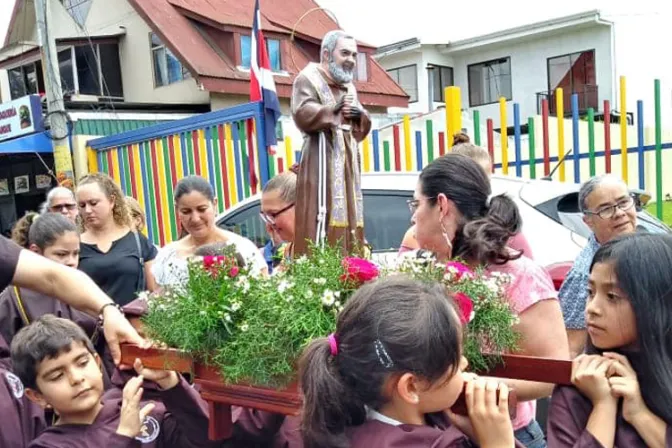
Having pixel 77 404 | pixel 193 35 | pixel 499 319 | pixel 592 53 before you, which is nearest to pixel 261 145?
pixel 77 404

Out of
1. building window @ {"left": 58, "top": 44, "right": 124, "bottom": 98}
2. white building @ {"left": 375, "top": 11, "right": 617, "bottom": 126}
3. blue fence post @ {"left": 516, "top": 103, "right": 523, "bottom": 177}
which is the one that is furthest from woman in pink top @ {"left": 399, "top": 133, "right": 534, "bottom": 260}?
white building @ {"left": 375, "top": 11, "right": 617, "bottom": 126}

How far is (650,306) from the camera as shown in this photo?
1.44m

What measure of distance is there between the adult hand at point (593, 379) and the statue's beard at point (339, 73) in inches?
77.8

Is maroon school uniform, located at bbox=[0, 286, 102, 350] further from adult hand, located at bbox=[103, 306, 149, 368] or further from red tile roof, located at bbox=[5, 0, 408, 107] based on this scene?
red tile roof, located at bbox=[5, 0, 408, 107]

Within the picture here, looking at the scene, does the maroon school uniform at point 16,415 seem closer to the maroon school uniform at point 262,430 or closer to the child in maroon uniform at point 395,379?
the maroon school uniform at point 262,430

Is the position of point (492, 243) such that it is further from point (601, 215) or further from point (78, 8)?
point (78, 8)

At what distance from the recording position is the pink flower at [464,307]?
4.78 feet

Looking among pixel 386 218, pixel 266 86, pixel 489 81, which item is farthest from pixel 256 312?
pixel 489 81

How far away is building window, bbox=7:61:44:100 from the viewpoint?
17.2m

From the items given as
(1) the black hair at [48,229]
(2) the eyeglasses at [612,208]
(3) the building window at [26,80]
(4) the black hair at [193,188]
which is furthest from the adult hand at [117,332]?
(3) the building window at [26,80]

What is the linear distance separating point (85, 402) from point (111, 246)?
186 cm

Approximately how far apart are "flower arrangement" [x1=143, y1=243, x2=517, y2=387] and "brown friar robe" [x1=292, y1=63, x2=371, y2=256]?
1.19 meters

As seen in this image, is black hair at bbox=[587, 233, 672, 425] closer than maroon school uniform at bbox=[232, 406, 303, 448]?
Yes

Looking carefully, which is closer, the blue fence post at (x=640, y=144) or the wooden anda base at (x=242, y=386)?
the wooden anda base at (x=242, y=386)
